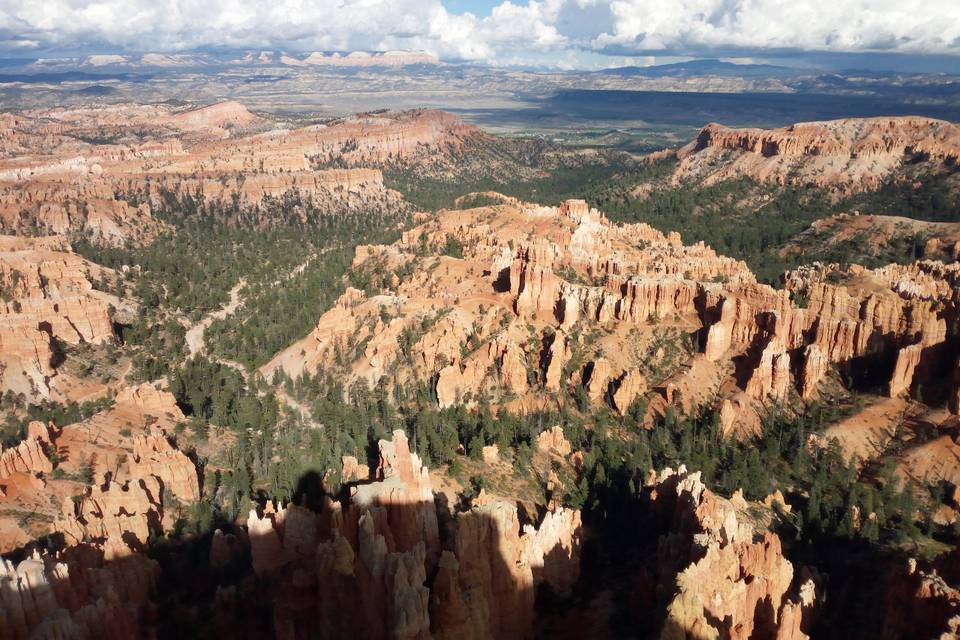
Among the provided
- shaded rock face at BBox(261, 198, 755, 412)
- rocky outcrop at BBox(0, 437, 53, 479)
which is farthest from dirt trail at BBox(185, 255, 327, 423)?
rocky outcrop at BBox(0, 437, 53, 479)

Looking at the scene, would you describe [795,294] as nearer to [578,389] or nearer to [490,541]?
[578,389]

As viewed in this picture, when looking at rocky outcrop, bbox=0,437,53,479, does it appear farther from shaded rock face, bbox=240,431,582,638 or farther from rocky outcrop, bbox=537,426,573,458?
rocky outcrop, bbox=537,426,573,458

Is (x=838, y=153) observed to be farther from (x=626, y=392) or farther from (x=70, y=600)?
(x=70, y=600)

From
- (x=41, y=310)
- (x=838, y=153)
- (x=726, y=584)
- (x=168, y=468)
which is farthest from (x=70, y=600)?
(x=838, y=153)

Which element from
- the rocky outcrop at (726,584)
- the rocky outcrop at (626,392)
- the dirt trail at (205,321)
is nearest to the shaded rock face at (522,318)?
the rocky outcrop at (626,392)

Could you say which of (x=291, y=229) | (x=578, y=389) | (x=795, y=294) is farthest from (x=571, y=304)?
(x=291, y=229)

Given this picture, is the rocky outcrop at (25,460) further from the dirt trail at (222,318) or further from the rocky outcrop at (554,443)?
the rocky outcrop at (554,443)
